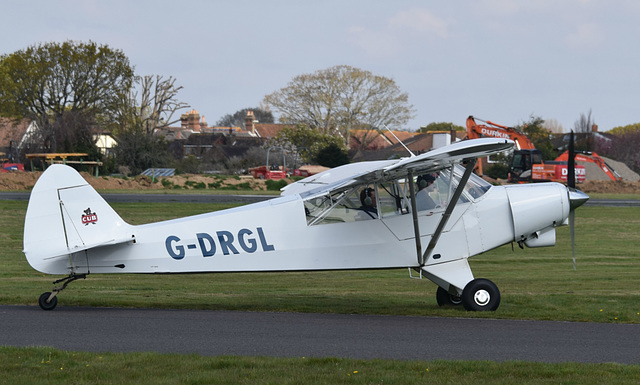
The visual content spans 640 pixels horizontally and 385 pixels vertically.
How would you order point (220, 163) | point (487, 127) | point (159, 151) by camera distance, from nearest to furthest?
point (487, 127) → point (159, 151) → point (220, 163)

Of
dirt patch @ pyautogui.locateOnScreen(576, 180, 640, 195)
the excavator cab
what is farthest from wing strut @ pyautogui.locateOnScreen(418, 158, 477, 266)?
the excavator cab

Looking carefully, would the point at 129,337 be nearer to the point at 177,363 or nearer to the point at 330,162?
the point at 177,363

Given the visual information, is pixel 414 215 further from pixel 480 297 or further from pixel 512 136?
pixel 512 136

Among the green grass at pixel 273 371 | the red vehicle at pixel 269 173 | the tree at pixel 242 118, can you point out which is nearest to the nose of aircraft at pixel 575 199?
the green grass at pixel 273 371

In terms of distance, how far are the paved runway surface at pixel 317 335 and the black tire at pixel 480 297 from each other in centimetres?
61

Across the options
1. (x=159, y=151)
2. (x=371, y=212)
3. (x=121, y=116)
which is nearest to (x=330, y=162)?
(x=159, y=151)

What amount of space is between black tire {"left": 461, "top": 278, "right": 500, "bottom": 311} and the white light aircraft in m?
0.01

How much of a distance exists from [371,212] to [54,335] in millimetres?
4812

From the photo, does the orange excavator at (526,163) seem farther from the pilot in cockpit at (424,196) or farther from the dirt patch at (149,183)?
the pilot in cockpit at (424,196)

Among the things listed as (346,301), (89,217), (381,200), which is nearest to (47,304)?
(89,217)

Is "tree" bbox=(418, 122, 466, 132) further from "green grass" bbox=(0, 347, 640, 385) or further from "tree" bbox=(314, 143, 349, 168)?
"green grass" bbox=(0, 347, 640, 385)

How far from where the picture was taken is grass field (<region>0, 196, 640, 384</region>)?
7102 millimetres

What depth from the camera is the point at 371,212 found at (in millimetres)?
11406

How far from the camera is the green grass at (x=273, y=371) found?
6.92 meters
